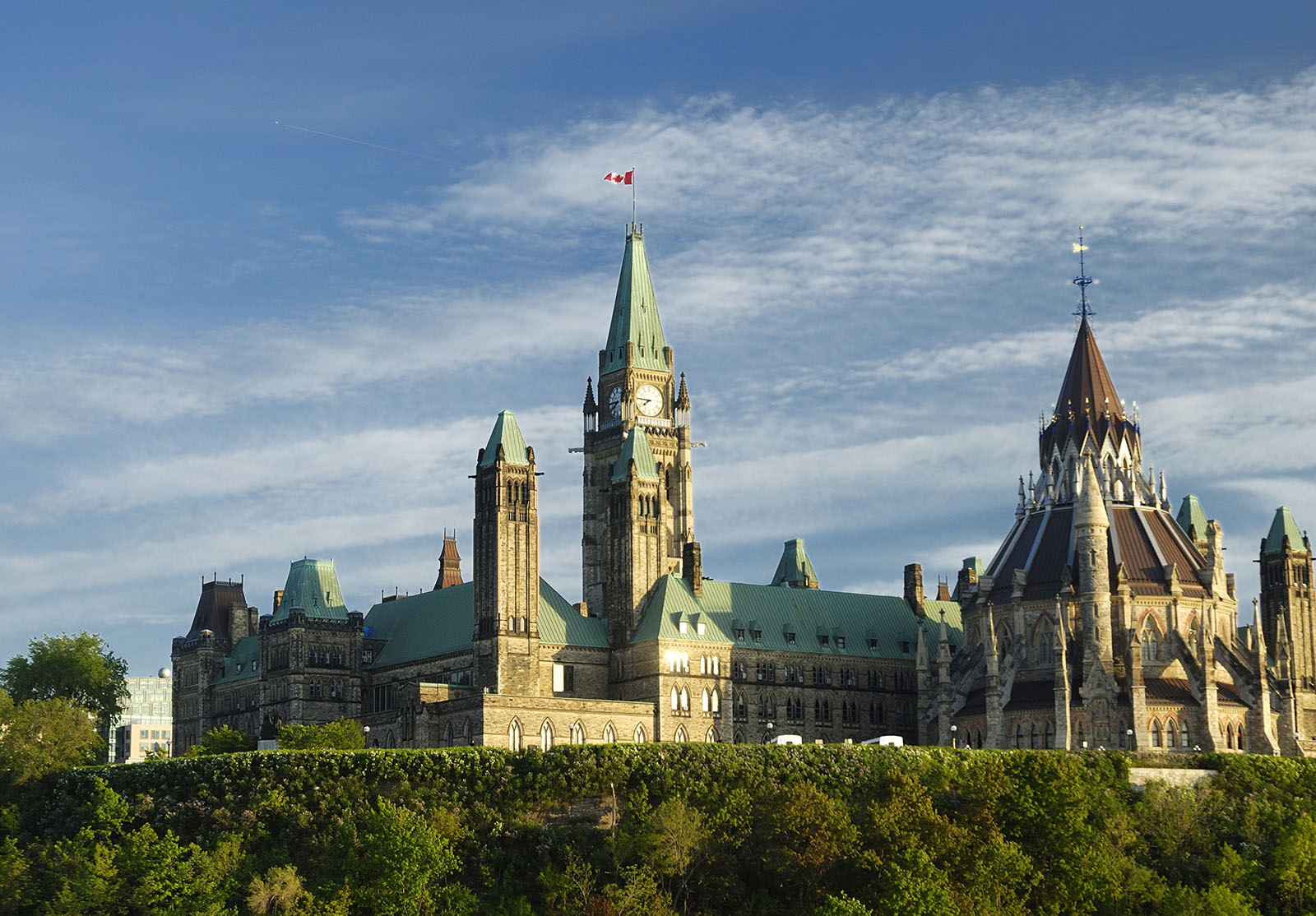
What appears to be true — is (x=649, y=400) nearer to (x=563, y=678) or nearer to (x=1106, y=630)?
(x=563, y=678)

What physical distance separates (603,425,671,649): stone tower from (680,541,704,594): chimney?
185 cm

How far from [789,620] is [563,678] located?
911 inches

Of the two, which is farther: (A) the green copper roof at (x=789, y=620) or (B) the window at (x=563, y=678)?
(A) the green copper roof at (x=789, y=620)

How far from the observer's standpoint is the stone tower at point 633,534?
6373 inches

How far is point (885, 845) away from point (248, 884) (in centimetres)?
3324

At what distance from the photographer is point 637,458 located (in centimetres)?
16612

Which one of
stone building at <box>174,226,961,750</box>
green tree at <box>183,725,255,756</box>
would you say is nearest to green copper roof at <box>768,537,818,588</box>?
stone building at <box>174,226,961,750</box>

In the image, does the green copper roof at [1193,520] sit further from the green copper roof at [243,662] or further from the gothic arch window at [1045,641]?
the green copper roof at [243,662]

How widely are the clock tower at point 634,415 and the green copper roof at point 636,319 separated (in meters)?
0.07

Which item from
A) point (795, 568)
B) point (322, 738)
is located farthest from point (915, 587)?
point (322, 738)

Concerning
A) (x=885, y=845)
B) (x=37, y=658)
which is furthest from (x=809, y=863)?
(x=37, y=658)

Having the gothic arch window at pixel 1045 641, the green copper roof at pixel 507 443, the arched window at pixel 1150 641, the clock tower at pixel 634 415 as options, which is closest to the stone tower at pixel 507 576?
the green copper roof at pixel 507 443

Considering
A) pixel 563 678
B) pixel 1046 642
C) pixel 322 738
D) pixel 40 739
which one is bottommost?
pixel 322 738

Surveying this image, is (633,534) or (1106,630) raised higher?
(633,534)
